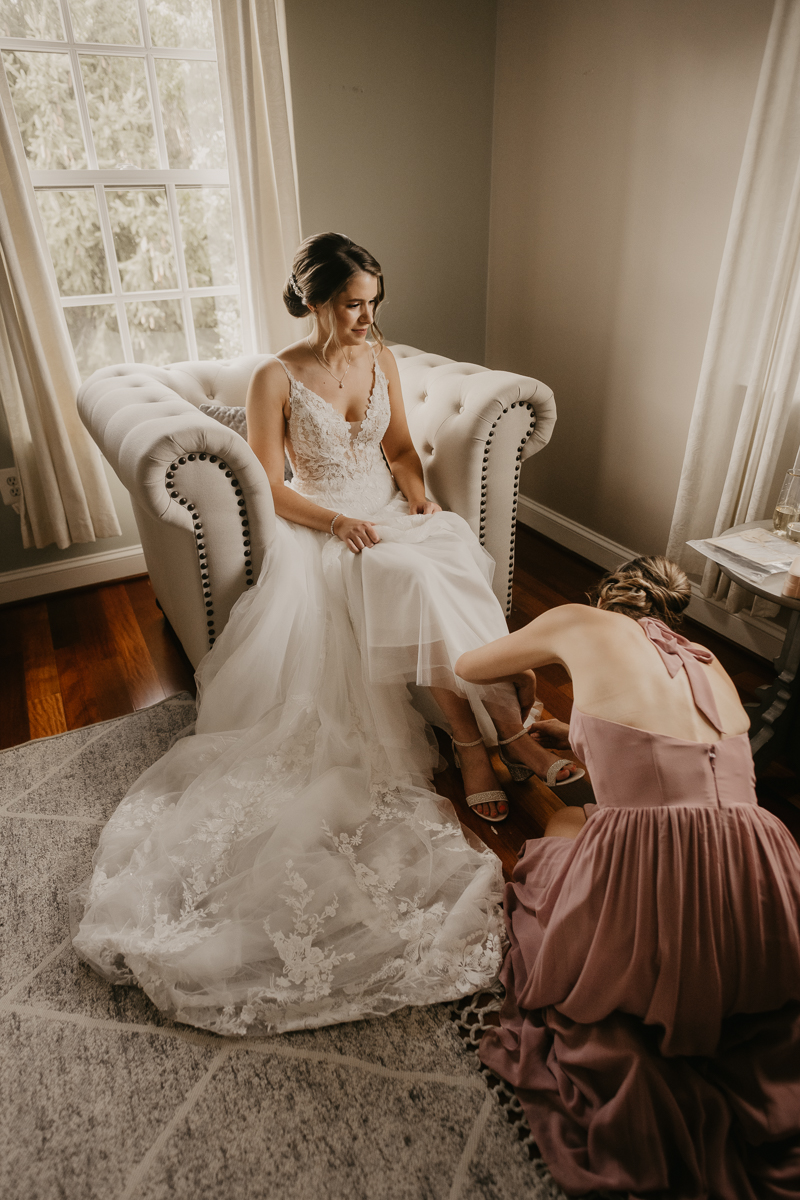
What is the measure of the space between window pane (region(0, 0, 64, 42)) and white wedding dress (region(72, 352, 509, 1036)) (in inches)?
62.6

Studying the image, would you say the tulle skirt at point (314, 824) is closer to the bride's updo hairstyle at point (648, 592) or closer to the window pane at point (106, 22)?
the bride's updo hairstyle at point (648, 592)

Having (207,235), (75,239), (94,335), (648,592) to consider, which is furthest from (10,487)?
(648,592)

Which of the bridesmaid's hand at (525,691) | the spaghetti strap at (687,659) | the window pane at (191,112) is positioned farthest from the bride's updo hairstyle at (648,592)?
the window pane at (191,112)

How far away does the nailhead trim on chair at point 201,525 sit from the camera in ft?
5.40

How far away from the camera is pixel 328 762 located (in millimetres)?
1619

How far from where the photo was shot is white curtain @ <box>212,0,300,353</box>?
236 centimetres

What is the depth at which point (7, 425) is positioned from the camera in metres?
2.52

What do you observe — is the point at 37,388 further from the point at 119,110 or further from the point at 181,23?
the point at 181,23

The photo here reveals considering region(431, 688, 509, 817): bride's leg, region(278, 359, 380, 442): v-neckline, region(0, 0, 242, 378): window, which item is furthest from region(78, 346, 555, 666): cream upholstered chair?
region(431, 688, 509, 817): bride's leg

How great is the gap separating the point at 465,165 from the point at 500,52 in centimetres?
41

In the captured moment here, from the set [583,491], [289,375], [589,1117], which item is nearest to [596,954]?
[589,1117]

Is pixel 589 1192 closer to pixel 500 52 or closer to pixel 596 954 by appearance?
pixel 596 954

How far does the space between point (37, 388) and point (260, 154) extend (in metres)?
1.16

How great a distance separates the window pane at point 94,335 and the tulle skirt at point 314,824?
4.37 feet
